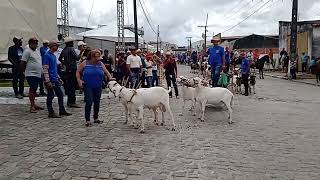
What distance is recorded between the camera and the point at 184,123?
32.4 ft

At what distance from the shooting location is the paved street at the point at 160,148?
5883 millimetres

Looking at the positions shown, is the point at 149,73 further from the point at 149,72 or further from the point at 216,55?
the point at 216,55

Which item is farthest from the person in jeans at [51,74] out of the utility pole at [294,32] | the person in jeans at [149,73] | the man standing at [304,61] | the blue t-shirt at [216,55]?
the man standing at [304,61]

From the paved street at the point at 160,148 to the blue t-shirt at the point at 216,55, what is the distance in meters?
2.13

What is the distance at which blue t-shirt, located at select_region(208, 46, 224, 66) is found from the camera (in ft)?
41.5

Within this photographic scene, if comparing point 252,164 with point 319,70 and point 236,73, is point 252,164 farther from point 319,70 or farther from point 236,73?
point 319,70

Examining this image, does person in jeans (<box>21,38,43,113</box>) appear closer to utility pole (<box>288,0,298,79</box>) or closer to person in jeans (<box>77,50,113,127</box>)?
person in jeans (<box>77,50,113,127</box>)

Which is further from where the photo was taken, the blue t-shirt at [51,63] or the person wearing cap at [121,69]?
the person wearing cap at [121,69]

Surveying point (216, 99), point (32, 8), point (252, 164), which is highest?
point (32, 8)

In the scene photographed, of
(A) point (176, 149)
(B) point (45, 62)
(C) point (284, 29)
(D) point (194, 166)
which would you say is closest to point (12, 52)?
(B) point (45, 62)

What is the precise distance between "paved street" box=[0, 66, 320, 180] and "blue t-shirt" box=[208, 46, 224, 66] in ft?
7.00

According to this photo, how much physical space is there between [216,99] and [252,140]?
2.30 m

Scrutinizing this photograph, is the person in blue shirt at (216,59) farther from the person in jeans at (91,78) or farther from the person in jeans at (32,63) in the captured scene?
the person in jeans at (32,63)

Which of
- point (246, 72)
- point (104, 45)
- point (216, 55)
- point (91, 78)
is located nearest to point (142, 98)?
point (91, 78)
